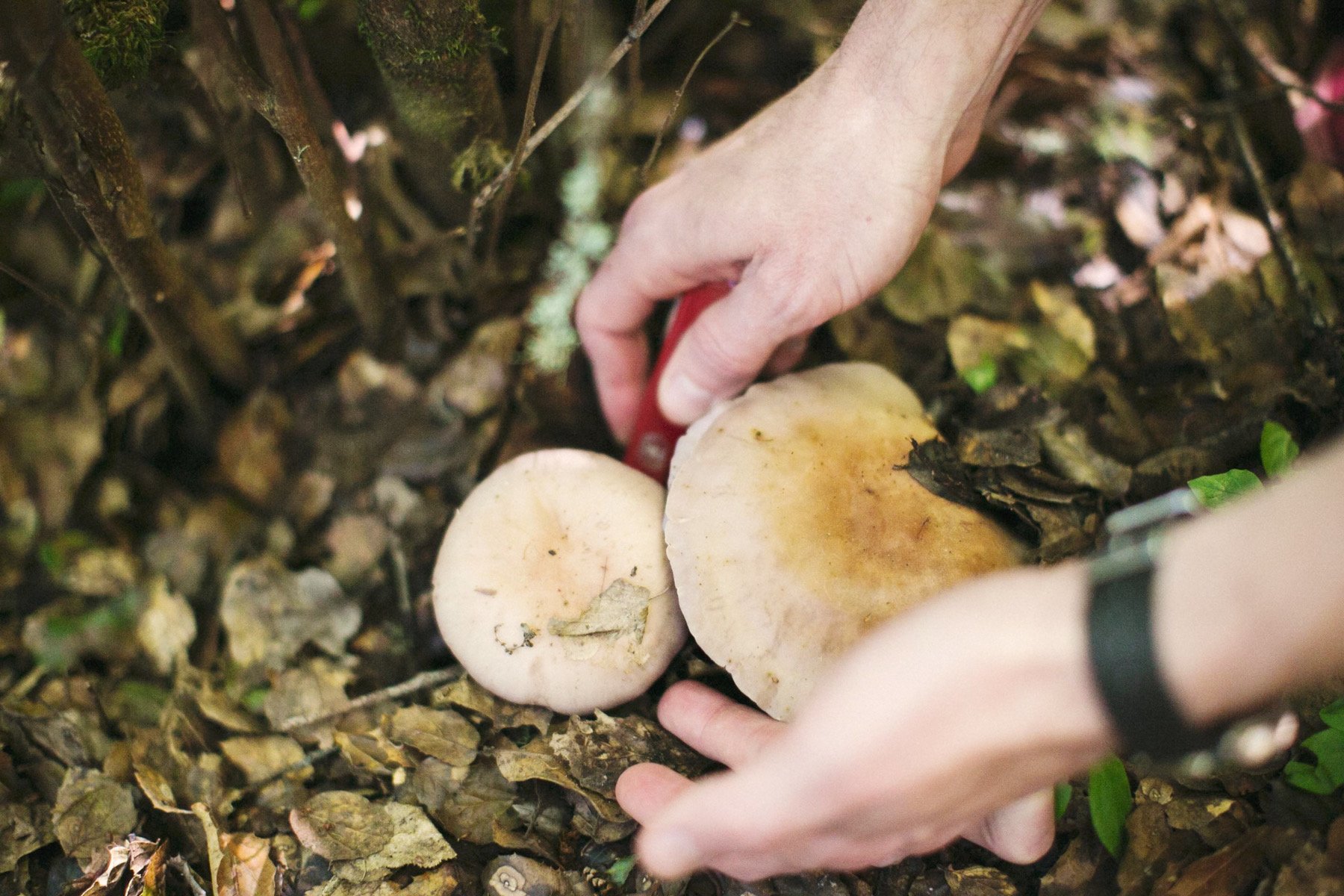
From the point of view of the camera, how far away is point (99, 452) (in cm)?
272

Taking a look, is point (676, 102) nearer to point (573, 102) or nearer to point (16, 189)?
point (573, 102)

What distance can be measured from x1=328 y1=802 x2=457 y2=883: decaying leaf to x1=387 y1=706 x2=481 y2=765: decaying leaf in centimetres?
16

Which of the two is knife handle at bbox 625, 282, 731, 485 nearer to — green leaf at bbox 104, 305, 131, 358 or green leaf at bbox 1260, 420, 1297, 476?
green leaf at bbox 1260, 420, 1297, 476

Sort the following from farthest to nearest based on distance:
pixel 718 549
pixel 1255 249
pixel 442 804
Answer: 1. pixel 1255 249
2. pixel 442 804
3. pixel 718 549

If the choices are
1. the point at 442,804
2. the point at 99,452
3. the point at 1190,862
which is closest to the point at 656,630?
the point at 442,804

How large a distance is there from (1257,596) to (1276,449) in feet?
4.48

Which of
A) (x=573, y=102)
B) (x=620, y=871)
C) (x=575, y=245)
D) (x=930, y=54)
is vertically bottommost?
(x=620, y=871)

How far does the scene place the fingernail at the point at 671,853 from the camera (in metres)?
1.40

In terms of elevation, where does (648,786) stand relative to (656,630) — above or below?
below

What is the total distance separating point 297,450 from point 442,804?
1.39 meters

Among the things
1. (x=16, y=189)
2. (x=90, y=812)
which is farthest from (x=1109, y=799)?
(x=16, y=189)

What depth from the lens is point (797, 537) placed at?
2.02 m

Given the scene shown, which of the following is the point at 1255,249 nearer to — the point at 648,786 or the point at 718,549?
the point at 718,549

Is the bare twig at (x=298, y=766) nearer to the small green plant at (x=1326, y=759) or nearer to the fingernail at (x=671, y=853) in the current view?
the fingernail at (x=671, y=853)
